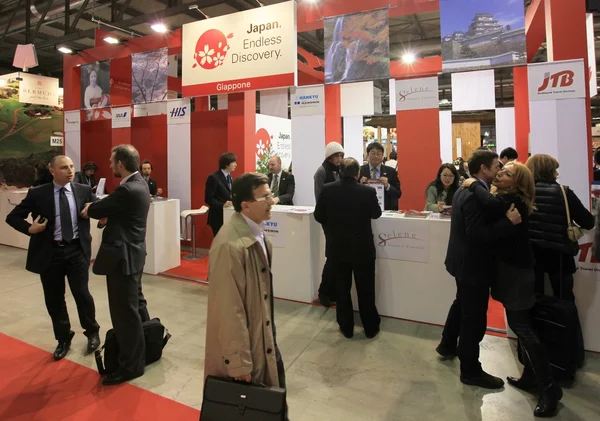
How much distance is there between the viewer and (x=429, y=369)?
2689mm

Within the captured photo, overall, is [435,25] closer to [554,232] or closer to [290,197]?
[290,197]

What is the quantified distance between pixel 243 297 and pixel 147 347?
5.60 ft

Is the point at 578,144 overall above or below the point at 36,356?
above

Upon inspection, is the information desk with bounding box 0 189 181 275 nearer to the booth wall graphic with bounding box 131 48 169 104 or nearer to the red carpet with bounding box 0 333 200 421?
the booth wall graphic with bounding box 131 48 169 104

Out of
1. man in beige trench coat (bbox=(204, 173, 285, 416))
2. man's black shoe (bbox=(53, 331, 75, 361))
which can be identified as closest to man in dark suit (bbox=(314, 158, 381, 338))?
man in beige trench coat (bbox=(204, 173, 285, 416))

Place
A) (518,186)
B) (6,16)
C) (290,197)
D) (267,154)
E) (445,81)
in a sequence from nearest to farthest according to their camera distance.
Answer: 1. (518,186)
2. (290,197)
3. (267,154)
4. (6,16)
5. (445,81)

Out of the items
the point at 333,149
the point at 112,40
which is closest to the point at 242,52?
the point at 333,149

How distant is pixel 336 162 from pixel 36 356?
114 inches

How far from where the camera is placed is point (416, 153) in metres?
5.02

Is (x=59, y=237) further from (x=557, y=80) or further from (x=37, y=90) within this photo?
(x=37, y=90)

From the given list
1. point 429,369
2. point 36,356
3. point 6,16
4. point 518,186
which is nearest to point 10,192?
point 6,16

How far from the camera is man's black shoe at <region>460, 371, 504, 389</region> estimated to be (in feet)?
7.93

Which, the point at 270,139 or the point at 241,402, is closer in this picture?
the point at 241,402

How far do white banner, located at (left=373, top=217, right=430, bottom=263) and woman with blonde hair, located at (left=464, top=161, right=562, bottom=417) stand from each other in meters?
1.05
